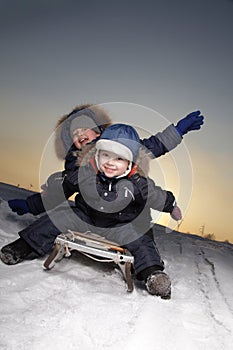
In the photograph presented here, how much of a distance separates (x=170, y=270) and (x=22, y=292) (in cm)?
144

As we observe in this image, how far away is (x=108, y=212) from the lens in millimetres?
2412

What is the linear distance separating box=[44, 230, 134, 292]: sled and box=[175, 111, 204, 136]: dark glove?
1.07 m

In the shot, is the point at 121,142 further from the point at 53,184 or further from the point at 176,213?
the point at 53,184

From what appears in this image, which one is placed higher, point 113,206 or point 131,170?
point 131,170

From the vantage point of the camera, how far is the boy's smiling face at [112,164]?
231cm

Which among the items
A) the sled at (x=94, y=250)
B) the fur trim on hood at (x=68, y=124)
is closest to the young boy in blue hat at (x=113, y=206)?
the sled at (x=94, y=250)

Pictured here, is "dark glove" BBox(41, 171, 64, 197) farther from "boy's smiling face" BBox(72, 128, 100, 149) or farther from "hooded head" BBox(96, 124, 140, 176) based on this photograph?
"hooded head" BBox(96, 124, 140, 176)

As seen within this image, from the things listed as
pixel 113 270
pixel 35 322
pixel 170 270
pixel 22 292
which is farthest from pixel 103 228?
pixel 35 322

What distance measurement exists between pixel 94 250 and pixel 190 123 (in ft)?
4.29

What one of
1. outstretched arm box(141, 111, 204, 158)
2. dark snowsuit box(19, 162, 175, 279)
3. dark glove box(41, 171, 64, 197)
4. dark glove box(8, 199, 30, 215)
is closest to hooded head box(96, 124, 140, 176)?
dark snowsuit box(19, 162, 175, 279)

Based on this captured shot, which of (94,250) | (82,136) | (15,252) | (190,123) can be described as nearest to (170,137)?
(190,123)

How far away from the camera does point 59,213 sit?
8.36ft

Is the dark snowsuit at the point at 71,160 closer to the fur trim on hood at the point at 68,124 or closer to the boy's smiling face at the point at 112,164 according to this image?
the fur trim on hood at the point at 68,124

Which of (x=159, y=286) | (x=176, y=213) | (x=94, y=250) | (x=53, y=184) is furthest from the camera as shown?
(x=53, y=184)
